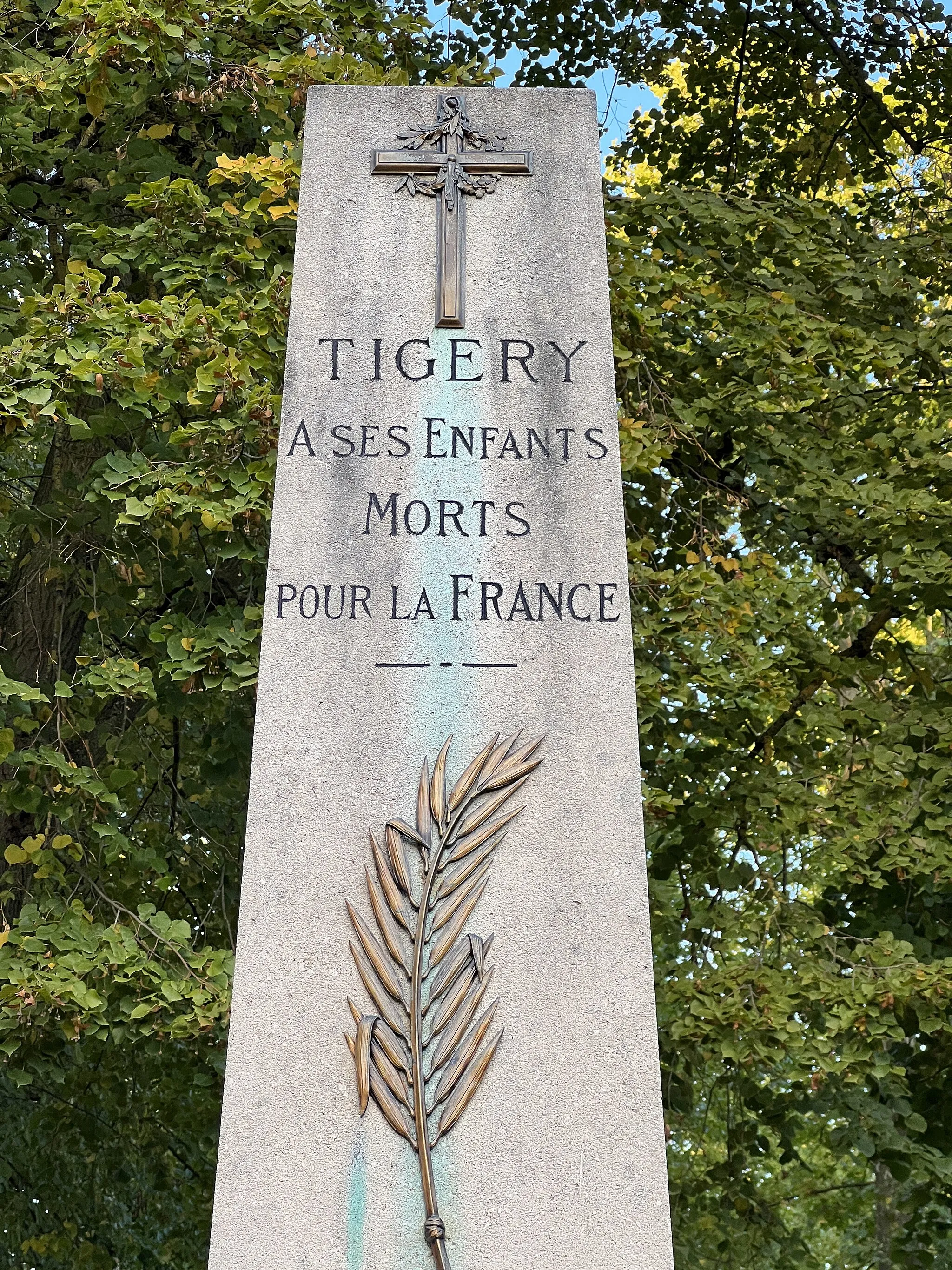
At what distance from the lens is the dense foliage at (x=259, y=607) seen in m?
5.75

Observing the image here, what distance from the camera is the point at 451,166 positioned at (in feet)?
12.8

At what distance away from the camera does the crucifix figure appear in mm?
3861

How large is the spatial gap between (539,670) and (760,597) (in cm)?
350

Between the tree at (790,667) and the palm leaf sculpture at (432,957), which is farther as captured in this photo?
the tree at (790,667)

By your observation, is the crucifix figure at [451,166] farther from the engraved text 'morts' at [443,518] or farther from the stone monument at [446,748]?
the engraved text 'morts' at [443,518]

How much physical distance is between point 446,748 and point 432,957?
45 cm

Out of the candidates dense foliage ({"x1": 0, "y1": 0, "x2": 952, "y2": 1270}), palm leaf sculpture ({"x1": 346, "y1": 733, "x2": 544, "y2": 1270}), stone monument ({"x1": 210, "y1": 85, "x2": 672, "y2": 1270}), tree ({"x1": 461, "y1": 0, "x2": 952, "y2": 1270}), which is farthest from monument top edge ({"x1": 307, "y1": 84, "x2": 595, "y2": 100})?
tree ({"x1": 461, "y1": 0, "x2": 952, "y2": 1270})

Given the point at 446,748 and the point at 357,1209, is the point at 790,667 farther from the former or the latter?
the point at 357,1209

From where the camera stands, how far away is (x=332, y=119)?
4.00 m

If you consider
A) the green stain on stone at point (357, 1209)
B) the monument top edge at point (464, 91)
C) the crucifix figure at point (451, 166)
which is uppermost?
the monument top edge at point (464, 91)

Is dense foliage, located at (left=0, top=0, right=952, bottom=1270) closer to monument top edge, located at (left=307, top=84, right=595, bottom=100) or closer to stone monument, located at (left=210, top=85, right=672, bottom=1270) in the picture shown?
monument top edge, located at (left=307, top=84, right=595, bottom=100)

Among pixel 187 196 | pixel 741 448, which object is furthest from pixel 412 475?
pixel 741 448

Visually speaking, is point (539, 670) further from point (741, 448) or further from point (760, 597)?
point (741, 448)

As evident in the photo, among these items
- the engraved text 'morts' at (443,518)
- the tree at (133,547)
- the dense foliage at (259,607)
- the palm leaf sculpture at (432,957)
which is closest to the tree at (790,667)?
the dense foliage at (259,607)
